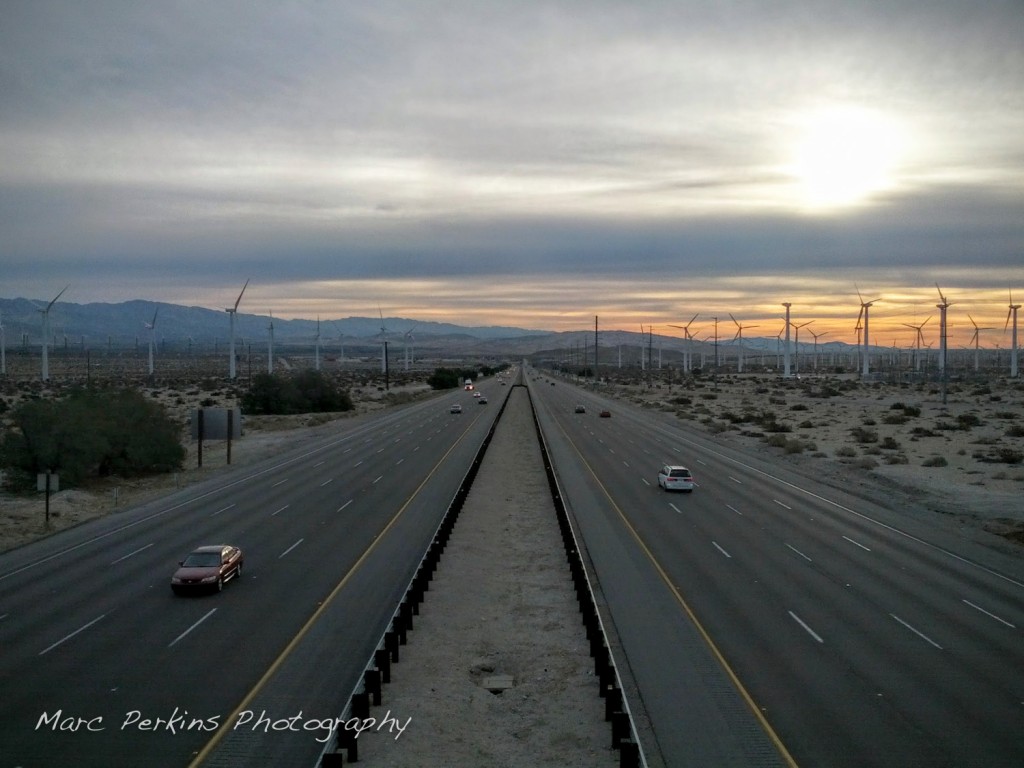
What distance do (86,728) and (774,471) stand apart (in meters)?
40.4

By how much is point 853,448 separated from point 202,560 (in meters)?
47.6

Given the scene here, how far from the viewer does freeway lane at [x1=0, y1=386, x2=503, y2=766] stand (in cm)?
1398

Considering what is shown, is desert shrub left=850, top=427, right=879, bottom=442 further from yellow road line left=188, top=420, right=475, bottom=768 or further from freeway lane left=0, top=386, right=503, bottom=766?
yellow road line left=188, top=420, right=475, bottom=768

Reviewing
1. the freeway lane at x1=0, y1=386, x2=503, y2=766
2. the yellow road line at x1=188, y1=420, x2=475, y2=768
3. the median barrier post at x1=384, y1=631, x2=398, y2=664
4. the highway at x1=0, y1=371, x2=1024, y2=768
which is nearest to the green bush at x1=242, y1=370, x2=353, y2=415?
the freeway lane at x1=0, y1=386, x2=503, y2=766

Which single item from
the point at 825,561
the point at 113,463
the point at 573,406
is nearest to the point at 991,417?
the point at 573,406

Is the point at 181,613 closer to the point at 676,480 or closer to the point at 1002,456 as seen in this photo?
the point at 676,480

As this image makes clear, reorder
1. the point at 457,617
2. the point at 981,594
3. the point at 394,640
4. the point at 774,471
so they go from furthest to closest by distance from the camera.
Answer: the point at 774,471
the point at 981,594
the point at 457,617
the point at 394,640

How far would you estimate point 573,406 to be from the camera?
104938 mm

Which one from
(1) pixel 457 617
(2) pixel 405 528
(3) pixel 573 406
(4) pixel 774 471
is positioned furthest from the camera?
(3) pixel 573 406

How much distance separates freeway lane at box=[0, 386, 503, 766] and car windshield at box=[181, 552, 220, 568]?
2.57 ft

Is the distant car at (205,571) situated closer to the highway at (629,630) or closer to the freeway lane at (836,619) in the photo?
the highway at (629,630)

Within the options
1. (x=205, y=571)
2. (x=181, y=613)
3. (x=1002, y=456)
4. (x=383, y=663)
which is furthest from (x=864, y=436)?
(x=383, y=663)

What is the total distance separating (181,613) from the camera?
2038 cm

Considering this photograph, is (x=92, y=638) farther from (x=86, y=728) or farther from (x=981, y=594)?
(x=981, y=594)
